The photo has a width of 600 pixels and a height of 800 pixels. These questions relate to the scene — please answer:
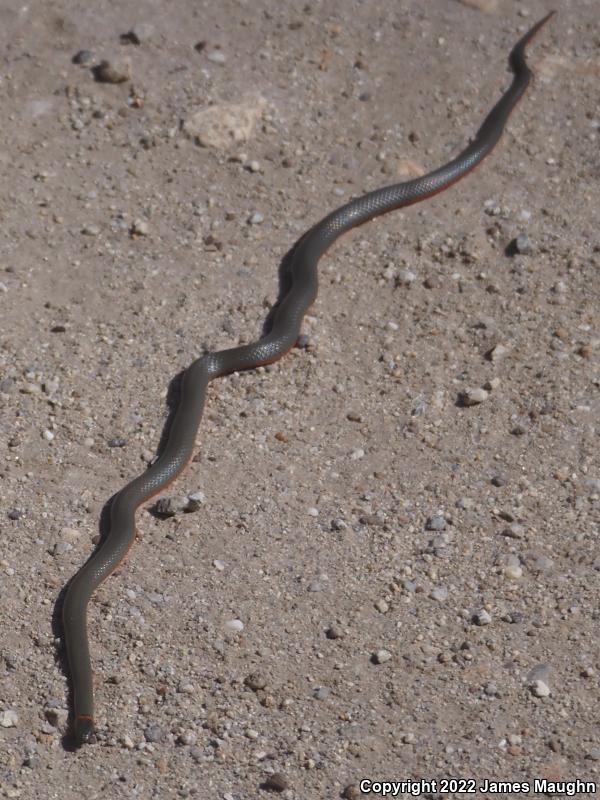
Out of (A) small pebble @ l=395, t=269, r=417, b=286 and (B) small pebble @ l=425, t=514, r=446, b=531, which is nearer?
(B) small pebble @ l=425, t=514, r=446, b=531

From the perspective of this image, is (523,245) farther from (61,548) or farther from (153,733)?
(153,733)

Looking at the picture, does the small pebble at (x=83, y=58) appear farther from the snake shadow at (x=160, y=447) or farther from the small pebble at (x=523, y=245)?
the small pebble at (x=523, y=245)

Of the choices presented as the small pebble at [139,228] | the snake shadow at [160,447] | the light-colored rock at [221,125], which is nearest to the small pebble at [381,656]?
the snake shadow at [160,447]

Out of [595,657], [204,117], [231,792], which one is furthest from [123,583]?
[204,117]

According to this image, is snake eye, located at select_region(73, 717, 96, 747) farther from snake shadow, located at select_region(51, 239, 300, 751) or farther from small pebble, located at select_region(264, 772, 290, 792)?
small pebble, located at select_region(264, 772, 290, 792)

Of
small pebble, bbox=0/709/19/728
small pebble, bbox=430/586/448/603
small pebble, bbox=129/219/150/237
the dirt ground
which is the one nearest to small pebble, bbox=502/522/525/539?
the dirt ground

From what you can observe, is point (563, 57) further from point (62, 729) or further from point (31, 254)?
point (62, 729)
